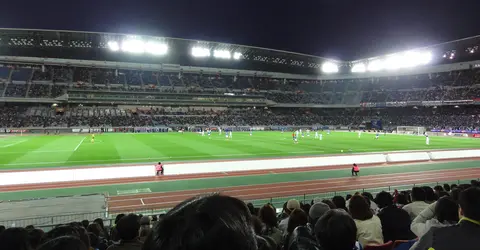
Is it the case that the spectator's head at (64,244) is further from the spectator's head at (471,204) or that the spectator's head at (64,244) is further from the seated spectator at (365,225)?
the seated spectator at (365,225)

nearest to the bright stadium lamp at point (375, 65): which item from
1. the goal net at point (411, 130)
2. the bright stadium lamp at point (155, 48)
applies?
the goal net at point (411, 130)

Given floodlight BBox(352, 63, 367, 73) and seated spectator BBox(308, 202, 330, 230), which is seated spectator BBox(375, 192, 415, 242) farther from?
floodlight BBox(352, 63, 367, 73)

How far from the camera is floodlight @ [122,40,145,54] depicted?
74750mm

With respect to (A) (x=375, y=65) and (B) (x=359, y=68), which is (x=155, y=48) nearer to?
(B) (x=359, y=68)

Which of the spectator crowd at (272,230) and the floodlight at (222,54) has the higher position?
the floodlight at (222,54)

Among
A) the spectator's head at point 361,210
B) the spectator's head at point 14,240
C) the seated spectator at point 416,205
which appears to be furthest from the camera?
the seated spectator at point 416,205

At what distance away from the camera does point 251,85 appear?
99.4 m

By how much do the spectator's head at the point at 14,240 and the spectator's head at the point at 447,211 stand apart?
16.5 ft

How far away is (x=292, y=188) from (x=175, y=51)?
71785 millimetres

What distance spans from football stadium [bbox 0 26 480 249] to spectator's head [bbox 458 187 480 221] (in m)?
12.0

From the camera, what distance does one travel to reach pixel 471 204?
3045mm

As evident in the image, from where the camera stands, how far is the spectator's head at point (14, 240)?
10.1ft

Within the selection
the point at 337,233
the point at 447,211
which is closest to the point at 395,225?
the point at 447,211

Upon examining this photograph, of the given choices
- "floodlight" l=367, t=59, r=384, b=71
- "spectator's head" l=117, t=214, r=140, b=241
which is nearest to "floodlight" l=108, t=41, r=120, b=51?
"floodlight" l=367, t=59, r=384, b=71
